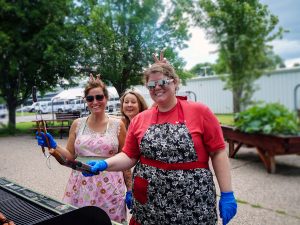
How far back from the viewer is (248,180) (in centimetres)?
416

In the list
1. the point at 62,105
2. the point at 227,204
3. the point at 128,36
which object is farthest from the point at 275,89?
the point at 128,36

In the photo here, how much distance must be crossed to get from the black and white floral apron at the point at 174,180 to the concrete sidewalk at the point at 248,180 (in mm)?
891

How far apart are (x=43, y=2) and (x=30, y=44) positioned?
2089 mm

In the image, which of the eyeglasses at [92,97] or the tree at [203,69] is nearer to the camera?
the tree at [203,69]

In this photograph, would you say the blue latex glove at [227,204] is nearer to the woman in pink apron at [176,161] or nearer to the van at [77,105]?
the woman in pink apron at [176,161]

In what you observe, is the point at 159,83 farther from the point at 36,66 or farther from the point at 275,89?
the point at 36,66

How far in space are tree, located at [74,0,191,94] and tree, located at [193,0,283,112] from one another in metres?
0.80

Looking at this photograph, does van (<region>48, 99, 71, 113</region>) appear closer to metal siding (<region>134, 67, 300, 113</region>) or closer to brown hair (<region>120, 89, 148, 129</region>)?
brown hair (<region>120, 89, 148, 129</region>)

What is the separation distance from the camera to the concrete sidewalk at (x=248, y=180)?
9.84 feet

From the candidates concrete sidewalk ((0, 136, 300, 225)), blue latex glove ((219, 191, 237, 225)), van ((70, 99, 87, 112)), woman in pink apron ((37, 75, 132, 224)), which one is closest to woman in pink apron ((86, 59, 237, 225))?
blue latex glove ((219, 191, 237, 225))

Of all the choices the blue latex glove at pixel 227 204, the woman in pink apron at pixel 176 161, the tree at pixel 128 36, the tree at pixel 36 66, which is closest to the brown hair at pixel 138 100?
the tree at pixel 128 36

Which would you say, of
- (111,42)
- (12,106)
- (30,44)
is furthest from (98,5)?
(30,44)

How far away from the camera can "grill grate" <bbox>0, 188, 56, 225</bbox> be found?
4.42 feet

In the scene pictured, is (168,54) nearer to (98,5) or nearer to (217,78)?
(98,5)
